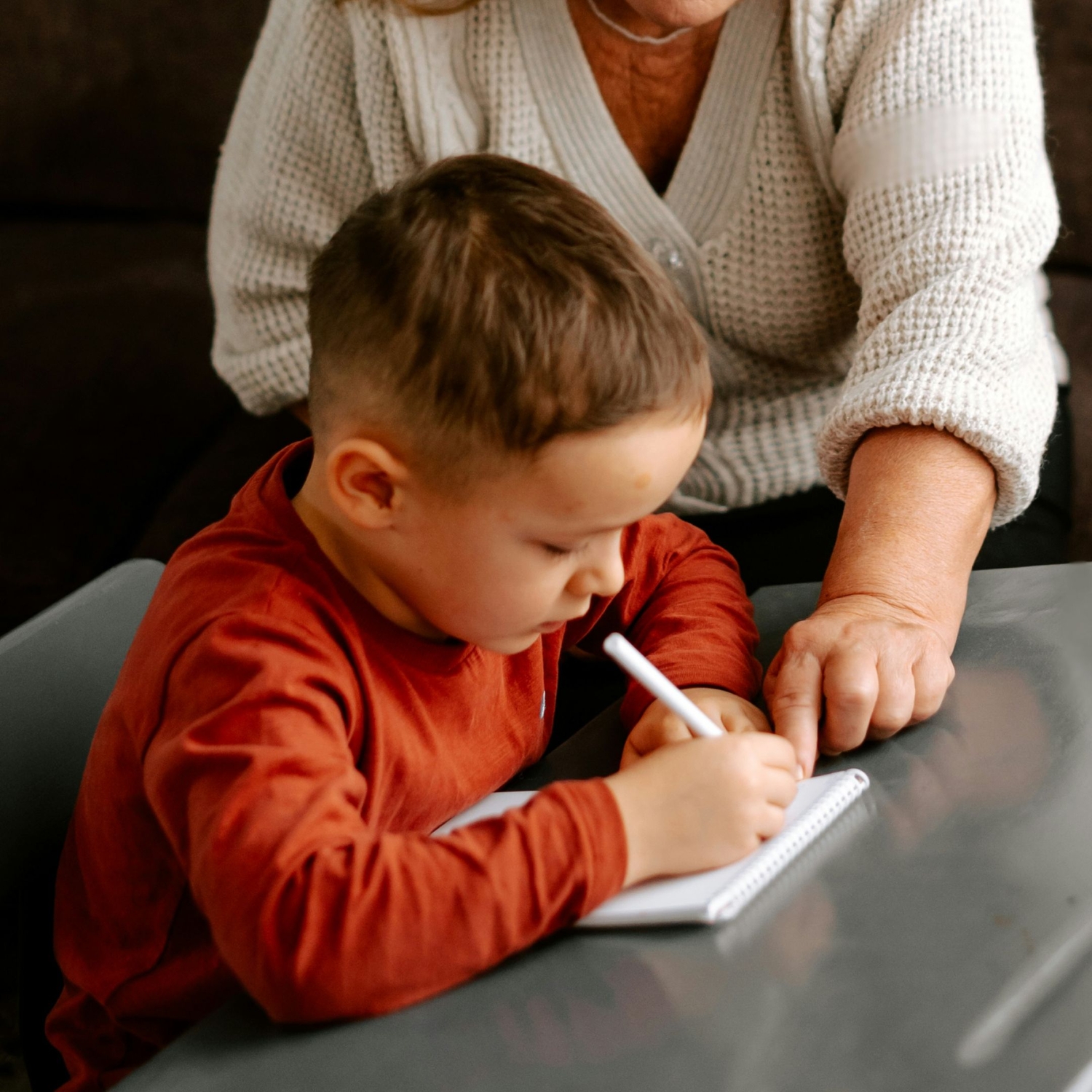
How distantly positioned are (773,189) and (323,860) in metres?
0.74

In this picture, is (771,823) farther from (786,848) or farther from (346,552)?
(346,552)

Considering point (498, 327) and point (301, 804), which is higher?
point (498, 327)

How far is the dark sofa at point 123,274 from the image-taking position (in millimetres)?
1521

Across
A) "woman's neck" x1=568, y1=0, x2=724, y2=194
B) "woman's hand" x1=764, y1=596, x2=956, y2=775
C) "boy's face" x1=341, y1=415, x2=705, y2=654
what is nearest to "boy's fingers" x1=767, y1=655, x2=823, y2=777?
"woman's hand" x1=764, y1=596, x2=956, y2=775

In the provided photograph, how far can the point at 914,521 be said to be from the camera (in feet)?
2.57

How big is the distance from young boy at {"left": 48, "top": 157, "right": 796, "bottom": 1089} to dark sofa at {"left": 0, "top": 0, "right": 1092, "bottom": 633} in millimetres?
790

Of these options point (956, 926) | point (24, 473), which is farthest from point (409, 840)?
point (24, 473)

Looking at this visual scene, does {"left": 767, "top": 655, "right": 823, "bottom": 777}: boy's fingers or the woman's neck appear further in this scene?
the woman's neck

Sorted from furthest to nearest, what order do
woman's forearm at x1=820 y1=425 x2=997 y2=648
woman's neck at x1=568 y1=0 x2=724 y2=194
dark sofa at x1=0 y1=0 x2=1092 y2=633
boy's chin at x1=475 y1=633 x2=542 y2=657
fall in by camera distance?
dark sofa at x1=0 y1=0 x2=1092 y2=633 < woman's neck at x1=568 y1=0 x2=724 y2=194 < woman's forearm at x1=820 y1=425 x2=997 y2=648 < boy's chin at x1=475 y1=633 x2=542 y2=657

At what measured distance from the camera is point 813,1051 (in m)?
0.44

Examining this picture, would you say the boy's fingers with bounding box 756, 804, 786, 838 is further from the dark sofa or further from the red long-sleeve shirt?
the dark sofa

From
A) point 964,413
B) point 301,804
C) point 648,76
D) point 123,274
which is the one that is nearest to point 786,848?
point 301,804

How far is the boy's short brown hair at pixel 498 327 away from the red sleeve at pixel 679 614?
0.20 m

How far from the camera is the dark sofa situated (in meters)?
1.52
